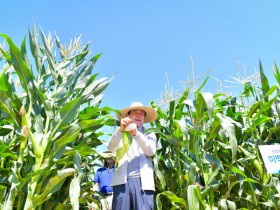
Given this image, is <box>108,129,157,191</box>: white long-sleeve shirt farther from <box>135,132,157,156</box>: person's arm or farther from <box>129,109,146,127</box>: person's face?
<box>129,109,146,127</box>: person's face

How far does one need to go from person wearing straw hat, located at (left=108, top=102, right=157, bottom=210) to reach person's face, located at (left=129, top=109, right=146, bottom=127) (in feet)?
0.38

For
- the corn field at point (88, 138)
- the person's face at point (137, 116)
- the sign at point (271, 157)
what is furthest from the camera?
the person's face at point (137, 116)

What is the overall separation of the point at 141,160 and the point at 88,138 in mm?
384

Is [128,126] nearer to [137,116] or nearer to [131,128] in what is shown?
[131,128]

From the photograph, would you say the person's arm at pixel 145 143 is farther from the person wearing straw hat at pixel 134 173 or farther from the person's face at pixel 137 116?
the person's face at pixel 137 116

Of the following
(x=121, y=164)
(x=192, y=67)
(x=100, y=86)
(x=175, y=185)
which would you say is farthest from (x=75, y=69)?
(x=175, y=185)

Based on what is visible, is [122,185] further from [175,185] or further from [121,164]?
[175,185]

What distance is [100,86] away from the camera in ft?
7.27

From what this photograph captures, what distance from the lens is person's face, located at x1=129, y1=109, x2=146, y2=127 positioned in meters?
2.30

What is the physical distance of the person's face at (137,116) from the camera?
2301 millimetres

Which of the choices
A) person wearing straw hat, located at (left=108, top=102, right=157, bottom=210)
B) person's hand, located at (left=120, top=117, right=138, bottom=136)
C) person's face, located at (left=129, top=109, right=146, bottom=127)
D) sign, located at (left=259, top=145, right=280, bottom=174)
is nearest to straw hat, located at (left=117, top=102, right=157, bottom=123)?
person's face, located at (left=129, top=109, right=146, bottom=127)

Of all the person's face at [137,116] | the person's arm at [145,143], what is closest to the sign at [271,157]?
the person's arm at [145,143]

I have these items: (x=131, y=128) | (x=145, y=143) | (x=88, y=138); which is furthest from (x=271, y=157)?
(x=88, y=138)

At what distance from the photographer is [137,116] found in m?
2.34
